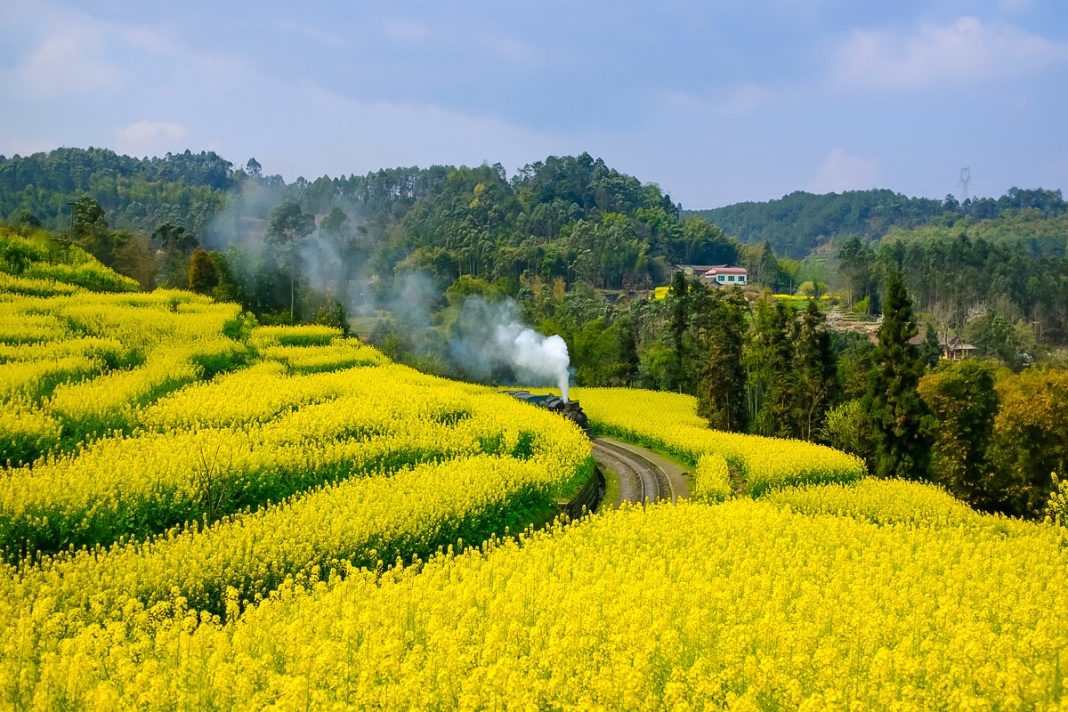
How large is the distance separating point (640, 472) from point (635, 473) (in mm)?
344

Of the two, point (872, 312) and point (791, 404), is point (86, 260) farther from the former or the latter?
point (872, 312)

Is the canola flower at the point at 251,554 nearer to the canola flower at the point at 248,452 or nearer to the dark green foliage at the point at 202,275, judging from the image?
the canola flower at the point at 248,452

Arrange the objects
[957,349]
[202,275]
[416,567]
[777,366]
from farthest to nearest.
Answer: [957,349] → [202,275] → [777,366] → [416,567]

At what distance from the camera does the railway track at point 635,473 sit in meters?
23.0

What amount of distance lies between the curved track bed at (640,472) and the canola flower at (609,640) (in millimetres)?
9276

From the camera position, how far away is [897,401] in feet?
92.1

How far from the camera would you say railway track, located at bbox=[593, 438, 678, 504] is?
23.0 meters

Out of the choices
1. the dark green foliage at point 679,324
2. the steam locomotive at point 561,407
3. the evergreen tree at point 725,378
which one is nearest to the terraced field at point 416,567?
the steam locomotive at point 561,407

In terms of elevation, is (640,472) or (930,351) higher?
(930,351)

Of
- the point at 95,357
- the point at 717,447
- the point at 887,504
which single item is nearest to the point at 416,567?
the point at 95,357

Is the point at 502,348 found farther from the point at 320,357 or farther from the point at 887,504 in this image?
the point at 887,504

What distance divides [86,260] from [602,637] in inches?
1301

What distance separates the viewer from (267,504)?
1429 centimetres

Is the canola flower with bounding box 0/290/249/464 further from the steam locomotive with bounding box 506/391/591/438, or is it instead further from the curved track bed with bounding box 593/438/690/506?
the curved track bed with bounding box 593/438/690/506
